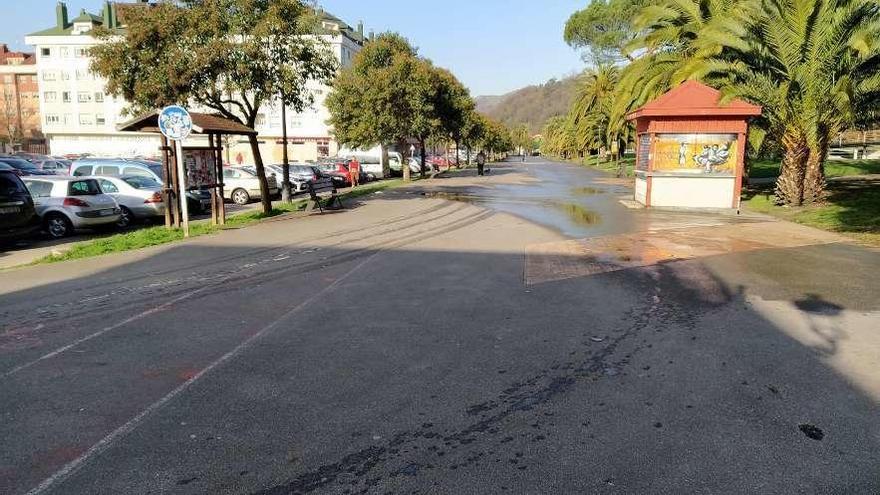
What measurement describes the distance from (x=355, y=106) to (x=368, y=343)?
96.4ft

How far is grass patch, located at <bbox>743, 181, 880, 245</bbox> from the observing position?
43.6ft

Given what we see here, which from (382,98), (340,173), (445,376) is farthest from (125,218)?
(340,173)

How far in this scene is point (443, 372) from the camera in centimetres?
513

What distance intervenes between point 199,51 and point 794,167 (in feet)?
54.1

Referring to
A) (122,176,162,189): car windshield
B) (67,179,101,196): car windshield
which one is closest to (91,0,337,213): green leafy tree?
(122,176,162,189): car windshield

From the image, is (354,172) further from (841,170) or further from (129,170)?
(841,170)

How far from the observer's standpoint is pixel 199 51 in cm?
1516

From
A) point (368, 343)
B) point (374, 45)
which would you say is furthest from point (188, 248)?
point (374, 45)

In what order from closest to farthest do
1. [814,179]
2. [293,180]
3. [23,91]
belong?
[814,179] → [293,180] → [23,91]

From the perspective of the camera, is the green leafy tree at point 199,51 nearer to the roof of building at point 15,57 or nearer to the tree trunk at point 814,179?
the tree trunk at point 814,179

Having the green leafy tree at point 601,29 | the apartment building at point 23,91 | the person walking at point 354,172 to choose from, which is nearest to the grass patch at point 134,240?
the person walking at point 354,172

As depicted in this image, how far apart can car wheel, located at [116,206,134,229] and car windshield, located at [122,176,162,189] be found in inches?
27.9

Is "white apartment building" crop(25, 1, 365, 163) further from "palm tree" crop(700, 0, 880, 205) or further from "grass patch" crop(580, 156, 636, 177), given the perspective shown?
"palm tree" crop(700, 0, 880, 205)

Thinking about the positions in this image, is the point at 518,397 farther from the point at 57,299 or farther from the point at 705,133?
the point at 705,133
